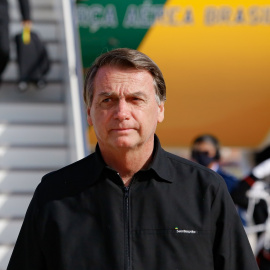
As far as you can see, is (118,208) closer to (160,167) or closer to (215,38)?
(160,167)

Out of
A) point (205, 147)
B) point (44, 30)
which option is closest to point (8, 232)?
point (205, 147)

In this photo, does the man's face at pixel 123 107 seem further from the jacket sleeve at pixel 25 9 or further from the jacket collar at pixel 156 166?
the jacket sleeve at pixel 25 9

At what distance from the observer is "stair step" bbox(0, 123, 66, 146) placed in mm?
7078

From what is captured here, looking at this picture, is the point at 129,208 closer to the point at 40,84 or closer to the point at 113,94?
the point at 113,94

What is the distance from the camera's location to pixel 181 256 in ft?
6.42

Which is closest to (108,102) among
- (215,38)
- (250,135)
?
(215,38)

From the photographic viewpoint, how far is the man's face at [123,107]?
196 centimetres

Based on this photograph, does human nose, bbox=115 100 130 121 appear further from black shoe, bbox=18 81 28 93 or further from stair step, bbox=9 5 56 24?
stair step, bbox=9 5 56 24

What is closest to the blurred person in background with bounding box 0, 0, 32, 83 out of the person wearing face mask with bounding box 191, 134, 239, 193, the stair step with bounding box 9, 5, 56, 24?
the stair step with bounding box 9, 5, 56, 24

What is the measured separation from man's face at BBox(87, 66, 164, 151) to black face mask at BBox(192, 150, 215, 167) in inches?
156

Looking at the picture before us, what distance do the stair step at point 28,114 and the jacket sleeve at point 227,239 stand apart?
17.7 ft

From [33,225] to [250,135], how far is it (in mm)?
7899

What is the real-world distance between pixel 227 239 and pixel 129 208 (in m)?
0.29

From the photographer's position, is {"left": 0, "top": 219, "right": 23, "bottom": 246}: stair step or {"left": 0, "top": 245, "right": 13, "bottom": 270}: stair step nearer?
{"left": 0, "top": 245, "right": 13, "bottom": 270}: stair step
